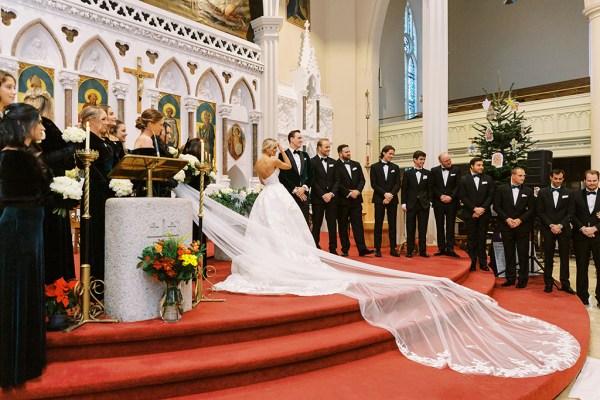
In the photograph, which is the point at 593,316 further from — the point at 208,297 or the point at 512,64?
the point at 512,64

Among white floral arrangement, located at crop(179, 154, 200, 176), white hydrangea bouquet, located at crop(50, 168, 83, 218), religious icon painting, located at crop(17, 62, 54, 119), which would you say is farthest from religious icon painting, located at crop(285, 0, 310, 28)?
white hydrangea bouquet, located at crop(50, 168, 83, 218)

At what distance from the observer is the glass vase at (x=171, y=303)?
11.0 feet

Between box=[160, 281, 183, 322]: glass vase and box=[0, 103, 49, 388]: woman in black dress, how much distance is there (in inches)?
31.9

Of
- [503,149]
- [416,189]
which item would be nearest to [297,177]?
[416,189]

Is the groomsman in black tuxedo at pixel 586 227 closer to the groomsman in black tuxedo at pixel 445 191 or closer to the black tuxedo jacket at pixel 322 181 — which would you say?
the groomsman in black tuxedo at pixel 445 191

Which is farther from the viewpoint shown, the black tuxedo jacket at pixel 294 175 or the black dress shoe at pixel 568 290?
the black tuxedo jacket at pixel 294 175

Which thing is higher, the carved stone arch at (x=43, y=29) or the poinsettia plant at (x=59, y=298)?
the carved stone arch at (x=43, y=29)

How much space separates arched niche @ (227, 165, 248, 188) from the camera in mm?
10836

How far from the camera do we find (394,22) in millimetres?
17219

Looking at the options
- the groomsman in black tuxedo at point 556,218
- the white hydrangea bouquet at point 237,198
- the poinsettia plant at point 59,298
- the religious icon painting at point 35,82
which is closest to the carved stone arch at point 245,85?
the religious icon painting at point 35,82

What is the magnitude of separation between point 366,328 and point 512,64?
1714cm

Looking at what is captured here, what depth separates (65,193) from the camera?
3.17 m

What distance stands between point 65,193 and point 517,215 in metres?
5.70

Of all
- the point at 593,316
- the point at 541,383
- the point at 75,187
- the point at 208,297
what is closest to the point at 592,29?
the point at 593,316
